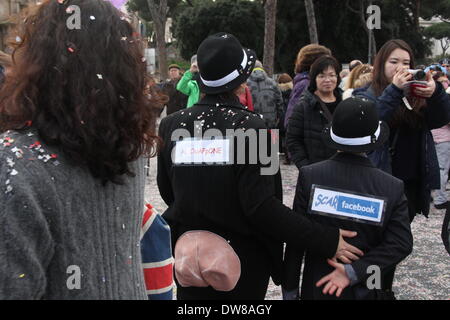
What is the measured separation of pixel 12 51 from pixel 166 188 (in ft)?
4.49

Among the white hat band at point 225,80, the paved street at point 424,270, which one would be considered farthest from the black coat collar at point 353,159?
the paved street at point 424,270

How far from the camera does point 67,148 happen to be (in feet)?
3.93

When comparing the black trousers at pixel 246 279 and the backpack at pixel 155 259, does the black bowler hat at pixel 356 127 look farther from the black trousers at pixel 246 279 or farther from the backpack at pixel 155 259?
the backpack at pixel 155 259

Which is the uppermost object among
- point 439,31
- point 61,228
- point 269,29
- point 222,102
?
point 439,31

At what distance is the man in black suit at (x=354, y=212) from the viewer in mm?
2299

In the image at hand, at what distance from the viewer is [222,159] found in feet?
7.18

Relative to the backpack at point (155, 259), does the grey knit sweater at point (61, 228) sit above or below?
above

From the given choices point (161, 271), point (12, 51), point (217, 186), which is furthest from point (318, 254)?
point (12, 51)

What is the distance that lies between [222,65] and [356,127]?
2.27 feet

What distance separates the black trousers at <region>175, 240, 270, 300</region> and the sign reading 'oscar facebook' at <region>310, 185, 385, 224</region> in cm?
34

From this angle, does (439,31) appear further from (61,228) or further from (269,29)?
(61,228)

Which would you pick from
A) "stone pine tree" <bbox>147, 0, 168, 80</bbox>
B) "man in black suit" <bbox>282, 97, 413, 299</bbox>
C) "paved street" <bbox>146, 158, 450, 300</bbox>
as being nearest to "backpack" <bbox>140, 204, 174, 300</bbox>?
"man in black suit" <bbox>282, 97, 413, 299</bbox>

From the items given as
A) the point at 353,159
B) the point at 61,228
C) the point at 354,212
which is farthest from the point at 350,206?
the point at 61,228

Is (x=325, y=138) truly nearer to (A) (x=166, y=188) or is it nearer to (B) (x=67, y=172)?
(A) (x=166, y=188)
